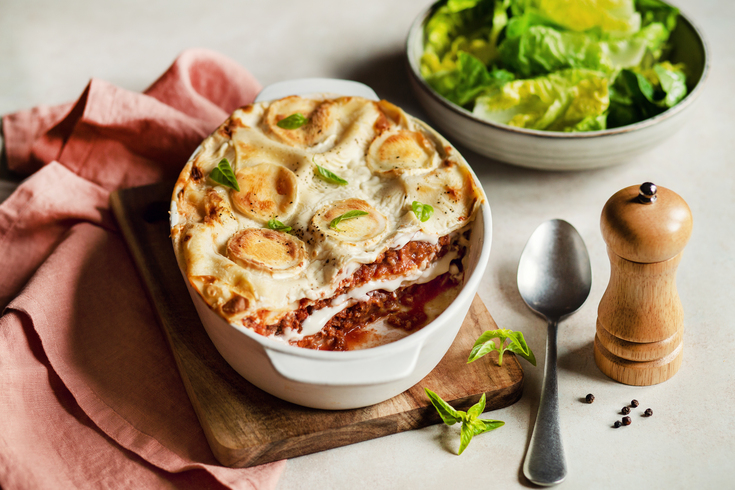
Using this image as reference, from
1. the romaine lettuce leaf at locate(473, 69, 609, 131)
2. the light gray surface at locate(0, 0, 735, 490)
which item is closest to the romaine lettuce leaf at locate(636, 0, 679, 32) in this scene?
the light gray surface at locate(0, 0, 735, 490)

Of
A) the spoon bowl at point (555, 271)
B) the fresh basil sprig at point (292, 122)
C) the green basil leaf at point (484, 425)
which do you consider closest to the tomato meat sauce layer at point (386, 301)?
the spoon bowl at point (555, 271)

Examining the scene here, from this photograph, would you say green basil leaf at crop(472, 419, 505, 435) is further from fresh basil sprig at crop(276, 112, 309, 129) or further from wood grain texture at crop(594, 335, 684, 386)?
fresh basil sprig at crop(276, 112, 309, 129)

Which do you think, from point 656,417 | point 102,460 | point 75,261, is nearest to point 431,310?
point 656,417

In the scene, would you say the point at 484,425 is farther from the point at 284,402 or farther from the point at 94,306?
the point at 94,306

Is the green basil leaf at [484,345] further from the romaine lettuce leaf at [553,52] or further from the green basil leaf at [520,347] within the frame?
the romaine lettuce leaf at [553,52]

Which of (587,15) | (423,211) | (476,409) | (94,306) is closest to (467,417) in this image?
(476,409)

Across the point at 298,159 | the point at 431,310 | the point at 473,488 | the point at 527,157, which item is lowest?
the point at 473,488

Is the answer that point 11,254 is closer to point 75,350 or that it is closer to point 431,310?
point 75,350
